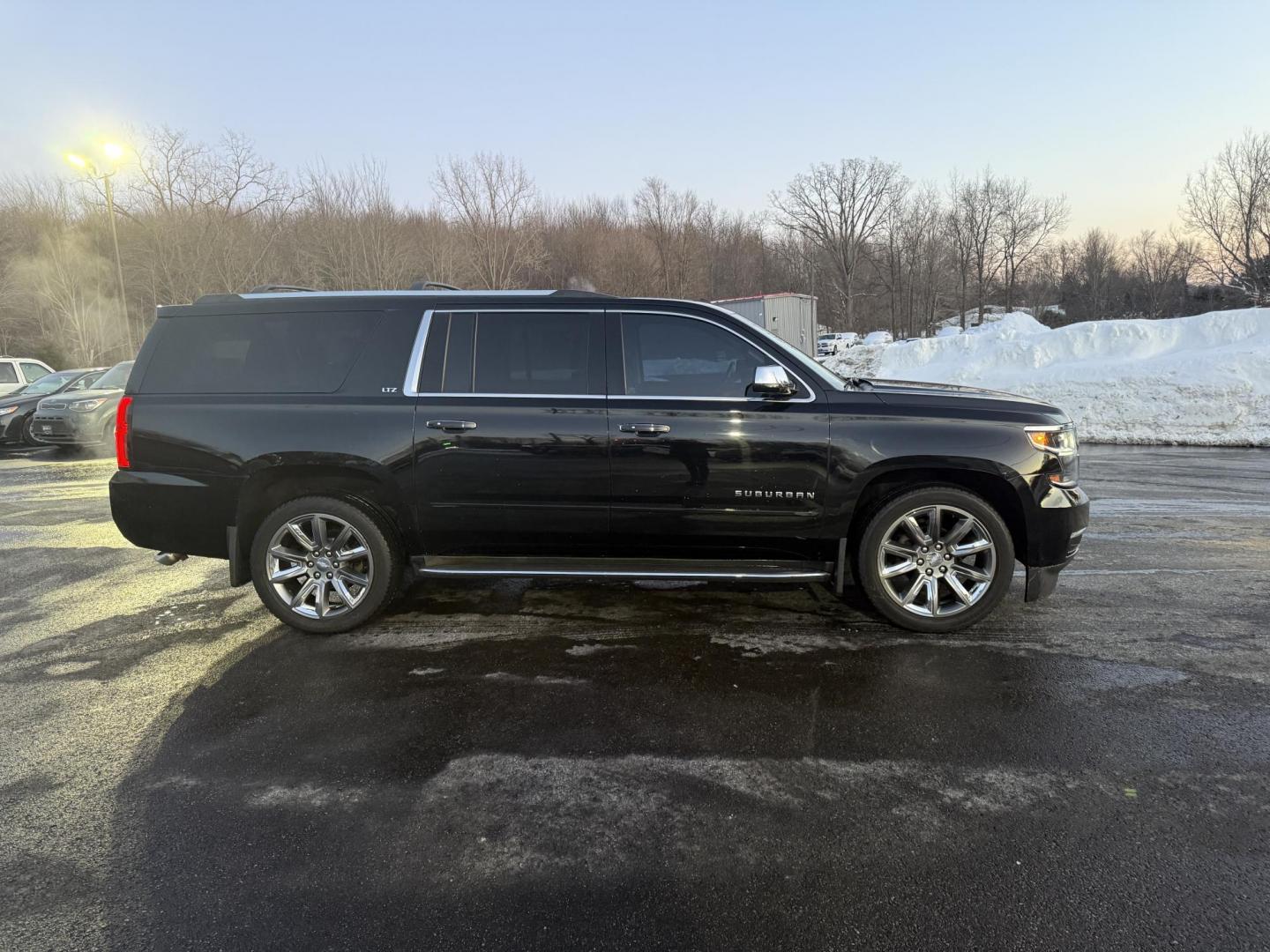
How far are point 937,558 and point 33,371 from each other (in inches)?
833

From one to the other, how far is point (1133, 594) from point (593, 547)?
381 cm

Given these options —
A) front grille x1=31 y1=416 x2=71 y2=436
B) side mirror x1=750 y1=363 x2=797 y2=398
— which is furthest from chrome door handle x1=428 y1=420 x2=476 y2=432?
front grille x1=31 y1=416 x2=71 y2=436

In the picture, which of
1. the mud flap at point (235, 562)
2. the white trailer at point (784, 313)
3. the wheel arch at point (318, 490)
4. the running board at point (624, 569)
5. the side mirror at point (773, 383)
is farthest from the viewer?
the white trailer at point (784, 313)

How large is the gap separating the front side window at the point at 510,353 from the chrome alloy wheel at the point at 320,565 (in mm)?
1070

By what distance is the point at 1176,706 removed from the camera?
346cm

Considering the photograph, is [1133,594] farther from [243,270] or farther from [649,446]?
[243,270]

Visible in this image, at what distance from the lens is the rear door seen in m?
4.32

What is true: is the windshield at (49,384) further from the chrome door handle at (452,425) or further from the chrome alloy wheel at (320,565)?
the chrome door handle at (452,425)

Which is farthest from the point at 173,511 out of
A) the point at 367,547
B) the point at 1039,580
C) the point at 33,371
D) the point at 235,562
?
the point at 33,371

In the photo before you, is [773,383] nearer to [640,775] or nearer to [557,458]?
[557,458]

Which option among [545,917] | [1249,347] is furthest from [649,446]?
[1249,347]

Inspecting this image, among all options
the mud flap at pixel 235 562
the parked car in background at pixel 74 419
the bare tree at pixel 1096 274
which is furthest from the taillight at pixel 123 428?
the bare tree at pixel 1096 274

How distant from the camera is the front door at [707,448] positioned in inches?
168

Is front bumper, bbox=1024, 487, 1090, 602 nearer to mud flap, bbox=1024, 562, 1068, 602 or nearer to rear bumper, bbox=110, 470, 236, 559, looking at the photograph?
mud flap, bbox=1024, 562, 1068, 602
